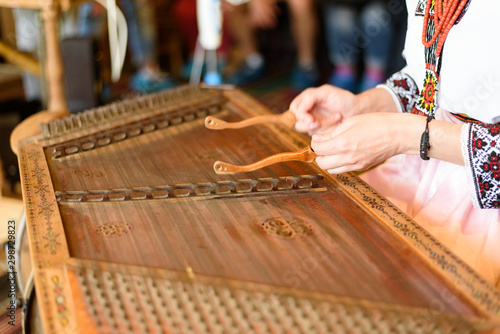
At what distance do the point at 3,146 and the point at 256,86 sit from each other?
2.33 m

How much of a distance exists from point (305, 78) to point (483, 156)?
3344mm

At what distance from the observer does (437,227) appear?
51.2 inches

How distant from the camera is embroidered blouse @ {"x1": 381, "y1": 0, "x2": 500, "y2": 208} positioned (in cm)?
110

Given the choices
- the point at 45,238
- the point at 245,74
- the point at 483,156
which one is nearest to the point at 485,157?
the point at 483,156

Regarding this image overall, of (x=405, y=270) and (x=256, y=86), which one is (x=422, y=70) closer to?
(x=405, y=270)

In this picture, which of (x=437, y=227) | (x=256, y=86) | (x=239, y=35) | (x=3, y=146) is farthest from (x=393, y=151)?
(x=239, y=35)

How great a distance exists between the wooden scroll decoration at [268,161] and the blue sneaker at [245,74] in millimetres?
3336

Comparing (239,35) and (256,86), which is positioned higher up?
(239,35)

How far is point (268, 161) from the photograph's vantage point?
4.07ft

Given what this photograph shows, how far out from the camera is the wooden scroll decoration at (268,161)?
121 centimetres

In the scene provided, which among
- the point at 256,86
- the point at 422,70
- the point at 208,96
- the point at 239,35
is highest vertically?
the point at 422,70

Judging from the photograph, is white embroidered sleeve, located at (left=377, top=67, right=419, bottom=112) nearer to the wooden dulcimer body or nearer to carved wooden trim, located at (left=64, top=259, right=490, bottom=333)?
the wooden dulcimer body

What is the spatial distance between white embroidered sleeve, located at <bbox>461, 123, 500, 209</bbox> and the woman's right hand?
15.8 inches

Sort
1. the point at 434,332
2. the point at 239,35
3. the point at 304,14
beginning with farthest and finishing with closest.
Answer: the point at 239,35, the point at 304,14, the point at 434,332
